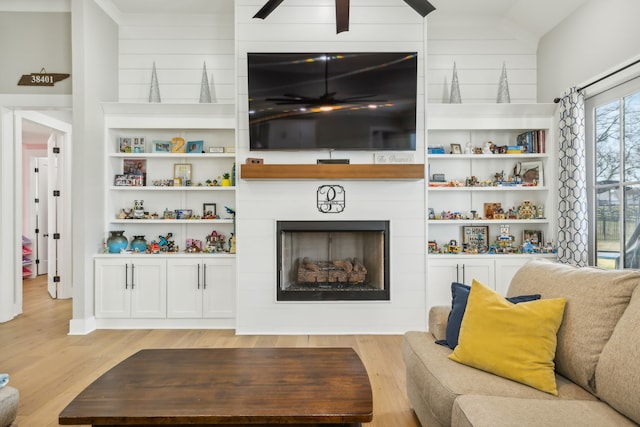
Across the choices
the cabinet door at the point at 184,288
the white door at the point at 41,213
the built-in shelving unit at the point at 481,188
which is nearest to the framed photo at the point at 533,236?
the built-in shelving unit at the point at 481,188

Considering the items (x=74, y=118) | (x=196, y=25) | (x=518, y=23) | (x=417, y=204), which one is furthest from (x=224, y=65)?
(x=518, y=23)

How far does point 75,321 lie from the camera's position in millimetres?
3838

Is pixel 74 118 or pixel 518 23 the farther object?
pixel 518 23

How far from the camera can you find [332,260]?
4.00m

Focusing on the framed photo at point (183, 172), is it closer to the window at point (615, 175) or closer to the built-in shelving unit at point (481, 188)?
the built-in shelving unit at point (481, 188)

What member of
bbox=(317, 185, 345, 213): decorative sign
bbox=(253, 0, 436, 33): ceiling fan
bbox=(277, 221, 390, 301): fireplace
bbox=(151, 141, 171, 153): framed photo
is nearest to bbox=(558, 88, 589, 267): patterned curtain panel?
bbox=(277, 221, 390, 301): fireplace

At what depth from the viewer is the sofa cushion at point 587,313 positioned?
168cm

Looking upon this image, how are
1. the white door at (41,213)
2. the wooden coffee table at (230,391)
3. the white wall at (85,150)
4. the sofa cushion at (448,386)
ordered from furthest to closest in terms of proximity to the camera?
the white door at (41,213) < the white wall at (85,150) < the sofa cushion at (448,386) < the wooden coffee table at (230,391)

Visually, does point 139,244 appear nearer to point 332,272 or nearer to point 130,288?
point 130,288

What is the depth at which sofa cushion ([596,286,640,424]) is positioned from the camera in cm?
142

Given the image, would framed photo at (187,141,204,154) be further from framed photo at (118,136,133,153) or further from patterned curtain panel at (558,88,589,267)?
patterned curtain panel at (558,88,589,267)

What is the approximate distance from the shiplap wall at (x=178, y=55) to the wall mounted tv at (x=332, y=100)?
0.78m

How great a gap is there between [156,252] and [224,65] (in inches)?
82.0

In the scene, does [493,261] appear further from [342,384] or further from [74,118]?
[74,118]
